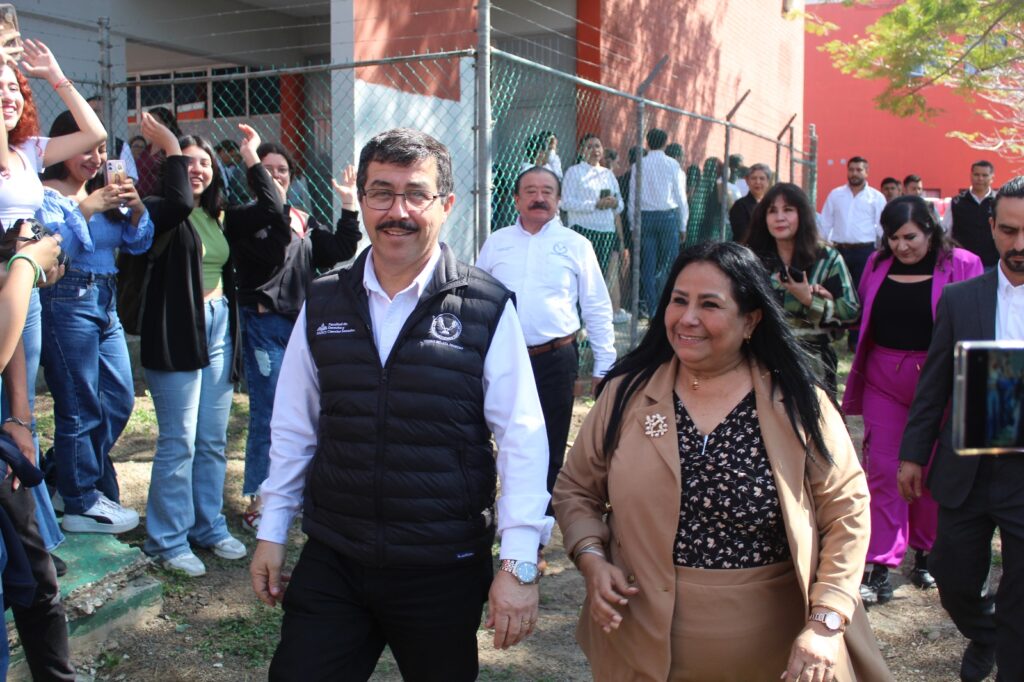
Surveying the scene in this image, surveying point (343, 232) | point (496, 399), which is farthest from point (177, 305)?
point (496, 399)

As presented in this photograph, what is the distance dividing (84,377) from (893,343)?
12.8 ft

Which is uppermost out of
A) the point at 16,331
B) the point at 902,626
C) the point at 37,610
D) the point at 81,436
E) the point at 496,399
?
the point at 16,331

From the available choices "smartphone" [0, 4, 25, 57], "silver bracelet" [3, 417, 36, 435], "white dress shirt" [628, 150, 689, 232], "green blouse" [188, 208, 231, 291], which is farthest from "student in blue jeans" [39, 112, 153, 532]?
"white dress shirt" [628, 150, 689, 232]

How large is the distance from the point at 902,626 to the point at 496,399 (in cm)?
312

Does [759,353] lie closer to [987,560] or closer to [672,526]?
[672,526]

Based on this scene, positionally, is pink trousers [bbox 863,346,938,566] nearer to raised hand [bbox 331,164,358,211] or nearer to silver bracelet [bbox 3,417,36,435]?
raised hand [bbox 331,164,358,211]

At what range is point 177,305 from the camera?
15.6 ft

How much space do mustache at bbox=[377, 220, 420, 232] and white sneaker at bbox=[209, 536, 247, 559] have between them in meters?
3.00

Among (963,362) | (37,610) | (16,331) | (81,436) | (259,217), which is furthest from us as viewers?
(259,217)

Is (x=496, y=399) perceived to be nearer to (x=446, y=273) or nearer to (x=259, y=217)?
(x=446, y=273)

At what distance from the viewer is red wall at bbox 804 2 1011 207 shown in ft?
87.8

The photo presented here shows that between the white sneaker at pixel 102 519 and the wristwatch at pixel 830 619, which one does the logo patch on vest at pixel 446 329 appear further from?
the white sneaker at pixel 102 519

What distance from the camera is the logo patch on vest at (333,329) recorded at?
2768mm

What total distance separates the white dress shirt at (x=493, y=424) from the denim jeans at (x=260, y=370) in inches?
100.0
